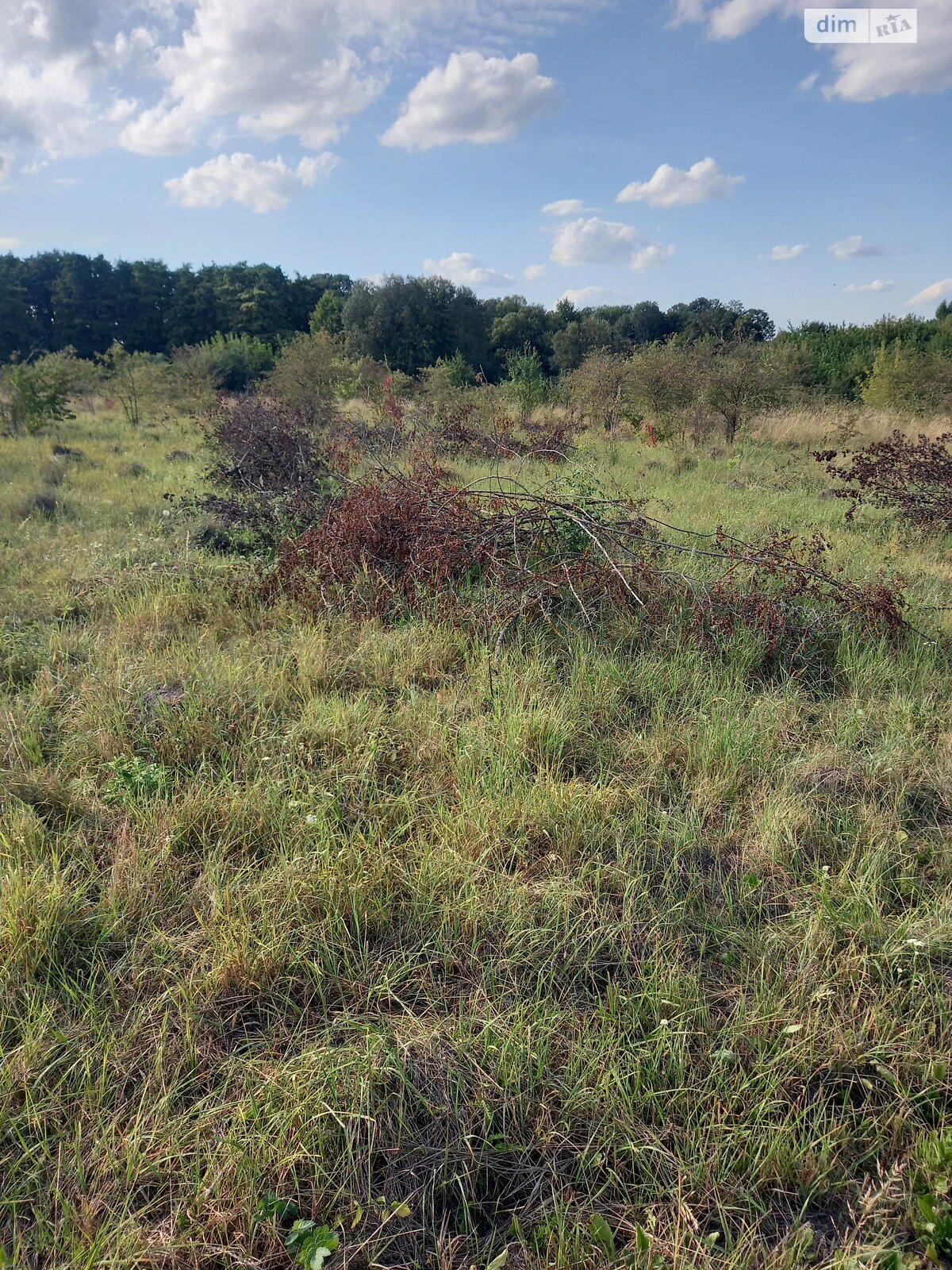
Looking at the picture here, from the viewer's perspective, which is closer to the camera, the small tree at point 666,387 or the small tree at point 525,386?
the small tree at point 666,387

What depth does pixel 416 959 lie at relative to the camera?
1964 millimetres

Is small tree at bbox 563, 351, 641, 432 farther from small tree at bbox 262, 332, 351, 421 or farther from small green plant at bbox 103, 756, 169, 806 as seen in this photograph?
small green plant at bbox 103, 756, 169, 806

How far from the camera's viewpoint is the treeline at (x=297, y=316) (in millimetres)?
35812

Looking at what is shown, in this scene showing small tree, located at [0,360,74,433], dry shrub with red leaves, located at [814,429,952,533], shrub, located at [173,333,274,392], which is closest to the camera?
dry shrub with red leaves, located at [814,429,952,533]

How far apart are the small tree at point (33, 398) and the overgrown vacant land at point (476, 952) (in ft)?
33.9

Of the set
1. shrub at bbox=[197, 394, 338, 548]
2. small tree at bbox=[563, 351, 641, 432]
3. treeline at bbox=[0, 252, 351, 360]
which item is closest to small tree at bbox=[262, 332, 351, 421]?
small tree at bbox=[563, 351, 641, 432]

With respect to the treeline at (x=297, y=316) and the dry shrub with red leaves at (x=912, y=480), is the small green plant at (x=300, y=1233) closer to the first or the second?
the dry shrub with red leaves at (x=912, y=480)

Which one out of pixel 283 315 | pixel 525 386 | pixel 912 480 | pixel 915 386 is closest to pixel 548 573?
pixel 912 480

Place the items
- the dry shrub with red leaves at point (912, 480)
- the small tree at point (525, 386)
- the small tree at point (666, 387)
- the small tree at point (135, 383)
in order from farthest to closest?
1. the small tree at point (525, 386)
2. the small tree at point (135, 383)
3. the small tree at point (666, 387)
4. the dry shrub with red leaves at point (912, 480)

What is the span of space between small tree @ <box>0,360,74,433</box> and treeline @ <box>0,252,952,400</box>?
21337 millimetres

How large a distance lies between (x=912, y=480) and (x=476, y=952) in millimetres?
6747

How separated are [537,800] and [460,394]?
13.2m

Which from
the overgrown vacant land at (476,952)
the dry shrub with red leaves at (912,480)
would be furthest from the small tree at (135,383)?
the dry shrub with red leaves at (912,480)

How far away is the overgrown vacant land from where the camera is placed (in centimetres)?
142
